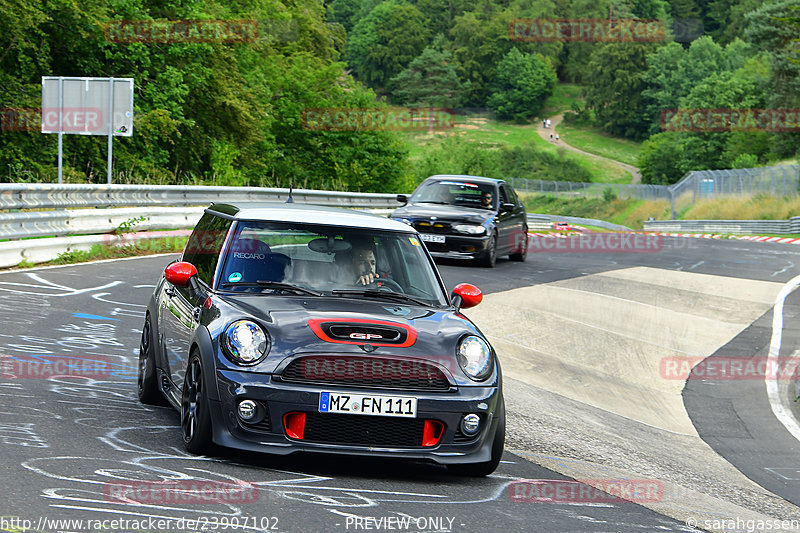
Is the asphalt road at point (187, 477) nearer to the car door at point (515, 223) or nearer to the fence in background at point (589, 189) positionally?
the car door at point (515, 223)

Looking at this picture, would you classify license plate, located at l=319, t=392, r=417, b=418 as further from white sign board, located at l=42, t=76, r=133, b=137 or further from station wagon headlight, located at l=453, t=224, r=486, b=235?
white sign board, located at l=42, t=76, r=133, b=137

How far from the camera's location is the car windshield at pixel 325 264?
6.66m

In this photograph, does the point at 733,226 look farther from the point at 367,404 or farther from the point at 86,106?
the point at 367,404

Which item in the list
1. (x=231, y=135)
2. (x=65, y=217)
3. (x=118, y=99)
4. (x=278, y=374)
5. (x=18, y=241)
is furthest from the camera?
(x=231, y=135)

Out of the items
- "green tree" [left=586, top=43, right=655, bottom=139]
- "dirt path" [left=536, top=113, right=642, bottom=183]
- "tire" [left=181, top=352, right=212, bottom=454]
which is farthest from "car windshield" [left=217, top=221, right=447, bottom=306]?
"green tree" [left=586, top=43, right=655, bottom=139]

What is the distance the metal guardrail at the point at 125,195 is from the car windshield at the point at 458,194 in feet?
10.5

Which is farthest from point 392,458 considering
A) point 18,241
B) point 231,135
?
point 231,135

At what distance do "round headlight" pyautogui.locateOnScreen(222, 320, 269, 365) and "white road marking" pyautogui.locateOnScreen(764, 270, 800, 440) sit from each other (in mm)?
6477

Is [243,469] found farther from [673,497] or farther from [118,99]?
[118,99]

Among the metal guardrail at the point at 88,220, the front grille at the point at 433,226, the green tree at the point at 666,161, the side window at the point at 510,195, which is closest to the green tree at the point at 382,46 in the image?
the green tree at the point at 666,161

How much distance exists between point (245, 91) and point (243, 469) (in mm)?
32688

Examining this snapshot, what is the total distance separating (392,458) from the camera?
5898 millimetres

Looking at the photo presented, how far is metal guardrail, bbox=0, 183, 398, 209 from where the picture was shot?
52.1 feet

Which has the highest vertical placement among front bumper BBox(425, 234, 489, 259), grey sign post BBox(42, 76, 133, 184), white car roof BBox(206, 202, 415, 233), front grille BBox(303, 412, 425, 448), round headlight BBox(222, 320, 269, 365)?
grey sign post BBox(42, 76, 133, 184)
